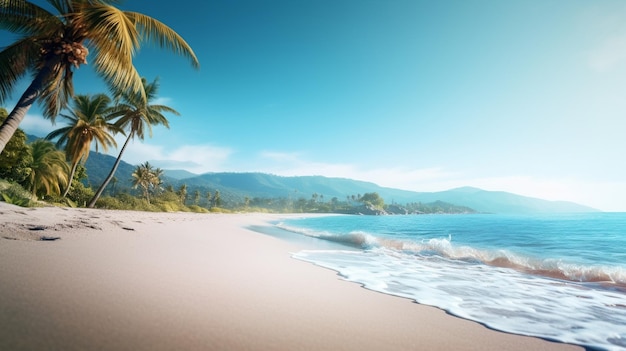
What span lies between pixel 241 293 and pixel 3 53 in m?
9.58

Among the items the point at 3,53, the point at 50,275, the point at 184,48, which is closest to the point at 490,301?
the point at 50,275

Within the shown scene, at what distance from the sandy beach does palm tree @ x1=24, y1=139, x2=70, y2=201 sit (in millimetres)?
22595

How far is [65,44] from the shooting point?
6203 millimetres

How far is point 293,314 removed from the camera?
8.46ft

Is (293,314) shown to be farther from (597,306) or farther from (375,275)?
(597,306)

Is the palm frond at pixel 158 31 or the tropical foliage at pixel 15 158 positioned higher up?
the palm frond at pixel 158 31

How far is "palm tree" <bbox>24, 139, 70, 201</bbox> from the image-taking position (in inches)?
782

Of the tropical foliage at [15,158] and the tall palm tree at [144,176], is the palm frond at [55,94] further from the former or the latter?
the tall palm tree at [144,176]

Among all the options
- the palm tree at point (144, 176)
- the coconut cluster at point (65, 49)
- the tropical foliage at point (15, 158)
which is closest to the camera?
the coconut cluster at point (65, 49)

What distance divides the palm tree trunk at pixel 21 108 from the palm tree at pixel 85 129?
55.0 ft

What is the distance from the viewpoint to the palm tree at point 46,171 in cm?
1986

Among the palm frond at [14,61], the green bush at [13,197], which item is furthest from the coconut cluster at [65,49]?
the green bush at [13,197]

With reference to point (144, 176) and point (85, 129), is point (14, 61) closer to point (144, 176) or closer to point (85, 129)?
point (85, 129)

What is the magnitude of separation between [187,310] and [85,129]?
24.0 metres
